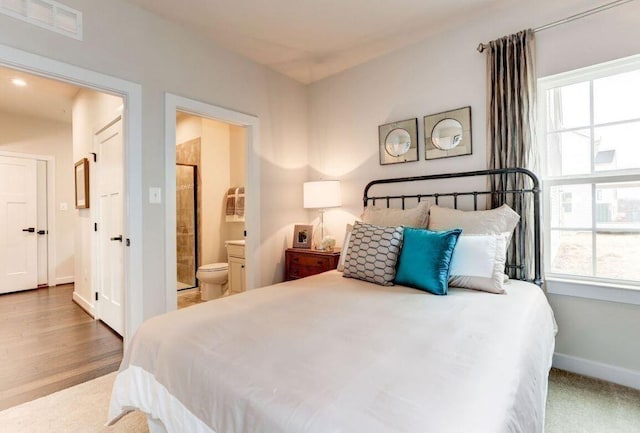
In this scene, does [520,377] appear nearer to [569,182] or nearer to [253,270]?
[569,182]

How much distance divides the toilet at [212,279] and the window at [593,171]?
138 inches

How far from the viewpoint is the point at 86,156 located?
3.75 m

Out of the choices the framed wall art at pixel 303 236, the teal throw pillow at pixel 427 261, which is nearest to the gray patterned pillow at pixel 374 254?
the teal throw pillow at pixel 427 261

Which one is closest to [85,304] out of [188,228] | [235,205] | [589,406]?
[188,228]

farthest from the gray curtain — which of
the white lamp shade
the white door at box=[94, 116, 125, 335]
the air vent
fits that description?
the white door at box=[94, 116, 125, 335]

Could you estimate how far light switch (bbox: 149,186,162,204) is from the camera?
2404mm

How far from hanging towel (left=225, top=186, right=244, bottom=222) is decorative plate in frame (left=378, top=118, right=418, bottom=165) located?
2.42 meters

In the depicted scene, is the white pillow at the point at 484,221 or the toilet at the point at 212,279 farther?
the toilet at the point at 212,279

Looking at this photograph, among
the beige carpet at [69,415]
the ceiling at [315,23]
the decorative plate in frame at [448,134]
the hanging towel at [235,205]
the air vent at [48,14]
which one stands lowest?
the beige carpet at [69,415]

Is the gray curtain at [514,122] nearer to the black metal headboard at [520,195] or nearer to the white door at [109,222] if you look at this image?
the black metal headboard at [520,195]

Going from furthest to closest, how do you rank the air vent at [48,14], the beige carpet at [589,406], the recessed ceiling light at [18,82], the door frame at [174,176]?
the recessed ceiling light at [18,82] < the door frame at [174,176] < the air vent at [48,14] < the beige carpet at [589,406]

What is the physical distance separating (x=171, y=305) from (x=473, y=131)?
112 inches

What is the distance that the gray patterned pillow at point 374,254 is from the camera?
210 centimetres

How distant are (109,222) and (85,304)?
1.41 m
